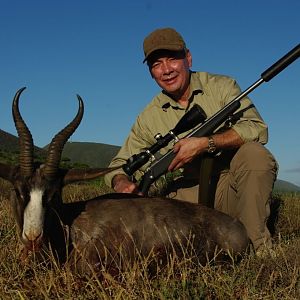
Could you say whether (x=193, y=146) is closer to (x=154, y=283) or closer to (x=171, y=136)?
(x=171, y=136)

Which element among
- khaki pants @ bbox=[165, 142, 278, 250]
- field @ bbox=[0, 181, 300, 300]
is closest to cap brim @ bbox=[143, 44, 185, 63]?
khaki pants @ bbox=[165, 142, 278, 250]

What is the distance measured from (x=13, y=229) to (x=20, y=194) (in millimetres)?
1784

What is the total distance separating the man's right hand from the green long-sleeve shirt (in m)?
0.11

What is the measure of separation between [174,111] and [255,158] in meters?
1.41

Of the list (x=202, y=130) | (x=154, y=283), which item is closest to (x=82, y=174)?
(x=154, y=283)

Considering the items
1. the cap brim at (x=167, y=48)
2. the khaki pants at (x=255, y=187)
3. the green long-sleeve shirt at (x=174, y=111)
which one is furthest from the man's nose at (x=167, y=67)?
the khaki pants at (x=255, y=187)

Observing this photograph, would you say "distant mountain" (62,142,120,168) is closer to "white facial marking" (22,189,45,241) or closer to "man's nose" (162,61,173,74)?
"man's nose" (162,61,173,74)

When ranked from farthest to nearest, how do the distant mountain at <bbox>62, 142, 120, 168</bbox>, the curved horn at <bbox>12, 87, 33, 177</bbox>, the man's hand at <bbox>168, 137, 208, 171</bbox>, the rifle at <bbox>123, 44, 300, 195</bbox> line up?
1. the distant mountain at <bbox>62, 142, 120, 168</bbox>
2. the rifle at <bbox>123, 44, 300, 195</bbox>
3. the man's hand at <bbox>168, 137, 208, 171</bbox>
4. the curved horn at <bbox>12, 87, 33, 177</bbox>

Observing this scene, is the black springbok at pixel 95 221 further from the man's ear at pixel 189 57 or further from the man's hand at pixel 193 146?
the man's ear at pixel 189 57

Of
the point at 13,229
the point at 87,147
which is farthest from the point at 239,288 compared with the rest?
the point at 87,147

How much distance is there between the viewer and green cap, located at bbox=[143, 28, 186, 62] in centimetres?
647

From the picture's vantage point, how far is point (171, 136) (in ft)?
20.2

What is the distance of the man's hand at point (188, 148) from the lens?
5.68 metres

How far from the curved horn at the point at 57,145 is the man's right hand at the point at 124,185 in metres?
1.28
